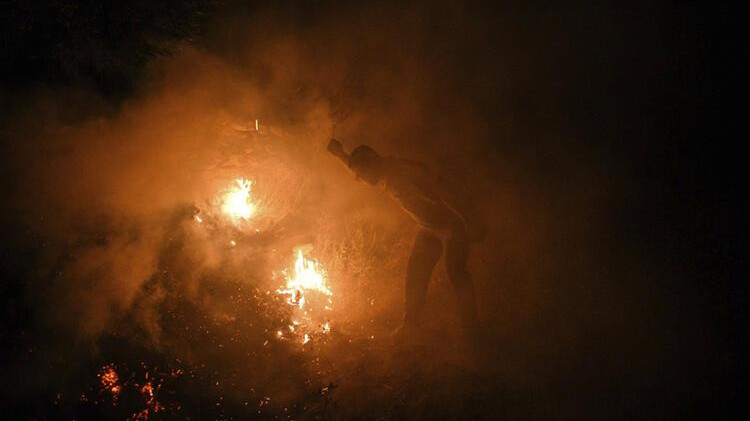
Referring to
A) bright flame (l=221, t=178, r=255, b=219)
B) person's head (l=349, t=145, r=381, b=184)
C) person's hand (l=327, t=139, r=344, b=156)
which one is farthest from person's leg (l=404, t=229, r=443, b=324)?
bright flame (l=221, t=178, r=255, b=219)

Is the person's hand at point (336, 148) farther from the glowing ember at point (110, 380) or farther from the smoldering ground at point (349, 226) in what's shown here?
the glowing ember at point (110, 380)

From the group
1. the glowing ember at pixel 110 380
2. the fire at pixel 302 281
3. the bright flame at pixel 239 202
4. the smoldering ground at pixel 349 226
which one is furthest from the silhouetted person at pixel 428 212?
the glowing ember at pixel 110 380

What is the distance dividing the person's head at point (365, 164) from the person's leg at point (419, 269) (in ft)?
2.87

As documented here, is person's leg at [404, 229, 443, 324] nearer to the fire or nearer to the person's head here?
the person's head

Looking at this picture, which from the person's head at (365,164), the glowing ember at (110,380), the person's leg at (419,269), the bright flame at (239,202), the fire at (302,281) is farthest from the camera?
the bright flame at (239,202)

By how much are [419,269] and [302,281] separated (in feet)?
5.03

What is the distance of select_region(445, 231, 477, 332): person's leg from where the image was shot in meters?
4.49

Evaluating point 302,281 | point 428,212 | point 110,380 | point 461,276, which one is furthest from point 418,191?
point 110,380

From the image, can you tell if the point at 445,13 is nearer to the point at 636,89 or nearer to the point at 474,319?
the point at 636,89

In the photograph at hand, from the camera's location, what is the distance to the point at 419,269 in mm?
4801

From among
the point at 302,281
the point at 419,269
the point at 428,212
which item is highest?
the point at 302,281

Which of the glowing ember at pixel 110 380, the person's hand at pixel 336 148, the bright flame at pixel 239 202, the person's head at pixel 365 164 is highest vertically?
the bright flame at pixel 239 202

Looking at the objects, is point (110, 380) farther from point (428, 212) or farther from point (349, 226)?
point (349, 226)

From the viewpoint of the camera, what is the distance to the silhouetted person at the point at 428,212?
14.1 feet
